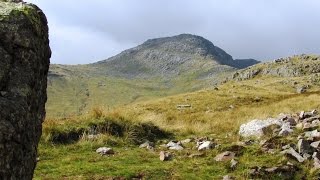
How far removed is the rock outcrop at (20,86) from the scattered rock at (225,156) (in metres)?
6.97

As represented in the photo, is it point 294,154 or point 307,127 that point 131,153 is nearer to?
point 294,154

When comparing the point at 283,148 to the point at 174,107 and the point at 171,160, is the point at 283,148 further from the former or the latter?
the point at 174,107

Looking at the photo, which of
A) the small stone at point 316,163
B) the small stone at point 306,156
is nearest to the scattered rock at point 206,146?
the small stone at point 306,156

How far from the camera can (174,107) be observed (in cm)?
4359

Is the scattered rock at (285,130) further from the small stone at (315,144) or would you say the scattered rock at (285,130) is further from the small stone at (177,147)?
the small stone at (177,147)

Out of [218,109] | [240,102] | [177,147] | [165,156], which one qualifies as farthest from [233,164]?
[240,102]

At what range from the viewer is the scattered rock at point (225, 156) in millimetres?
13867

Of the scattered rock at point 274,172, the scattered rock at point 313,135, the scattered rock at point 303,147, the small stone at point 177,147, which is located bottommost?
the scattered rock at point 274,172

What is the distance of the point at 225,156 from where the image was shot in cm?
1400

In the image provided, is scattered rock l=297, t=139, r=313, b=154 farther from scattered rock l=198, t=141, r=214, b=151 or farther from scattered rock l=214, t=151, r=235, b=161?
scattered rock l=198, t=141, r=214, b=151

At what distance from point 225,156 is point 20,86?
26.4ft

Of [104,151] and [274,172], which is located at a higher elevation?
[104,151]

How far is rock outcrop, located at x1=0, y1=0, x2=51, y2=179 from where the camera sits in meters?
6.89

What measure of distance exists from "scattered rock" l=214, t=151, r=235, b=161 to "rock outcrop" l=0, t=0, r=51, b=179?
697cm
